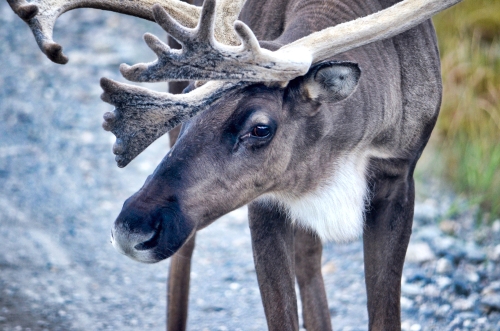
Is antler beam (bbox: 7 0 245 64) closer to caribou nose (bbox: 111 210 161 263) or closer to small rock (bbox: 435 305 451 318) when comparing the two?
caribou nose (bbox: 111 210 161 263)

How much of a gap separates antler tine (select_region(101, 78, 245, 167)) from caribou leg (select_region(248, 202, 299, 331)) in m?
0.70

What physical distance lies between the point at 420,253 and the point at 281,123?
2298 mm

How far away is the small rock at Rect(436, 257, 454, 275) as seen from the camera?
4664 mm

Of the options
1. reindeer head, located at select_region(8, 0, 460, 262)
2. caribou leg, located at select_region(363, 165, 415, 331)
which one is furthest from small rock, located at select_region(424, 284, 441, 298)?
reindeer head, located at select_region(8, 0, 460, 262)

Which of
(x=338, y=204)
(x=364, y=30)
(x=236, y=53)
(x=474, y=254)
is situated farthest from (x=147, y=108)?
(x=474, y=254)

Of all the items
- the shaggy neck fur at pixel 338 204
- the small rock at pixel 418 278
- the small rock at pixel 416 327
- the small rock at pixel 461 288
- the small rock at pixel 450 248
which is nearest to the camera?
the shaggy neck fur at pixel 338 204

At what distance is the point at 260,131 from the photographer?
288 cm

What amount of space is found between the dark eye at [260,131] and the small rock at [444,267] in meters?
2.28

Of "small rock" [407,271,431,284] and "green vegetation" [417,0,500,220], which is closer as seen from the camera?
"small rock" [407,271,431,284]

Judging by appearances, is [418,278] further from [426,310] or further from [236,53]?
[236,53]

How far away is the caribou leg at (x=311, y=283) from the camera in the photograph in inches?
162

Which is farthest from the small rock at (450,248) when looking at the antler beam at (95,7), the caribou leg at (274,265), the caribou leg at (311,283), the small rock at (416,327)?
the antler beam at (95,7)

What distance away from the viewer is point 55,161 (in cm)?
632

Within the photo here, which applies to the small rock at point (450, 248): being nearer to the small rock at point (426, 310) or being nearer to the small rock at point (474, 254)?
the small rock at point (474, 254)
